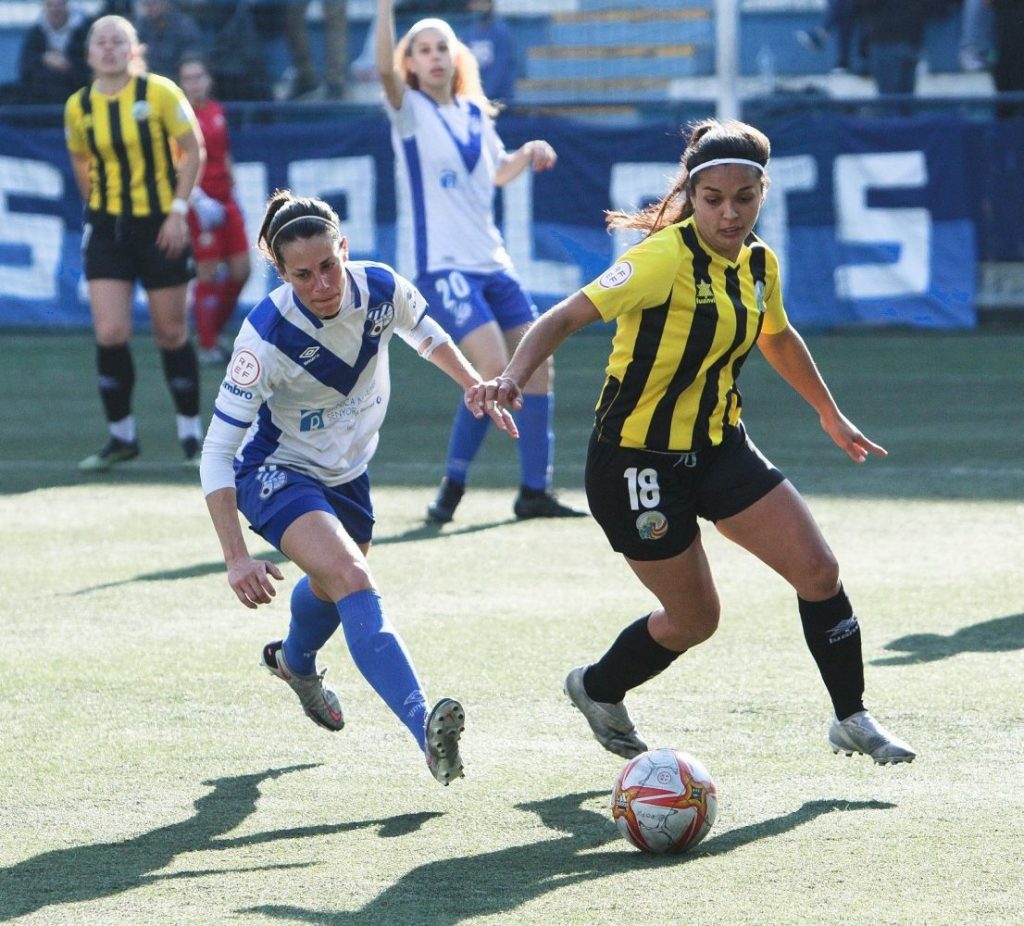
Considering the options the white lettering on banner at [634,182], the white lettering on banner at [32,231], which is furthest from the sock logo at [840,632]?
the white lettering on banner at [32,231]

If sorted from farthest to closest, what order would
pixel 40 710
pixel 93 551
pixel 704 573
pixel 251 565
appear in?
pixel 93 551 → pixel 40 710 → pixel 704 573 → pixel 251 565

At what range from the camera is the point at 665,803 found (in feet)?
14.4

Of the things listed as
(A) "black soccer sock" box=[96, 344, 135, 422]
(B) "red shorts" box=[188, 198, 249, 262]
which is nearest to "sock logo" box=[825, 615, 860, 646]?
(A) "black soccer sock" box=[96, 344, 135, 422]

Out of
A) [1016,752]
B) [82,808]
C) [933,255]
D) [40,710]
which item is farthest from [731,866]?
[933,255]

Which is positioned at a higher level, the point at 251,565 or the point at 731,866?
the point at 251,565

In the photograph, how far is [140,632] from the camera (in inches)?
270

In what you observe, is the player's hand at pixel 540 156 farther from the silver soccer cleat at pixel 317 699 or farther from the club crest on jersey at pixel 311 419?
the silver soccer cleat at pixel 317 699

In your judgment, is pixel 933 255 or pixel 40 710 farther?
pixel 933 255

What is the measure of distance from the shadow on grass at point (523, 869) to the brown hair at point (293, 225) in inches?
61.4

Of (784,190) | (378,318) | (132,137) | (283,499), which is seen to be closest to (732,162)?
(378,318)

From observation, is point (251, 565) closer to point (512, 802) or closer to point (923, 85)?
point (512, 802)

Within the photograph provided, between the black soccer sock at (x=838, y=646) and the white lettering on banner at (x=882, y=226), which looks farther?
the white lettering on banner at (x=882, y=226)

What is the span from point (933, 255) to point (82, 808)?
12.0m

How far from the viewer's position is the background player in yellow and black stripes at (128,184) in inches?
408
